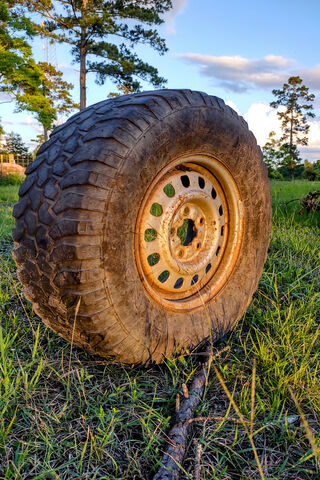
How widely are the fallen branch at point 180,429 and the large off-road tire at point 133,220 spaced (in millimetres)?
245

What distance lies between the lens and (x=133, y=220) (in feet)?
5.42

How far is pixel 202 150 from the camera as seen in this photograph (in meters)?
1.98

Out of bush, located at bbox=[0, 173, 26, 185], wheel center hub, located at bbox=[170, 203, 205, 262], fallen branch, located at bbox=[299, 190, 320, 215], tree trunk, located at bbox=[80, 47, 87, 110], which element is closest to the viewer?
wheel center hub, located at bbox=[170, 203, 205, 262]

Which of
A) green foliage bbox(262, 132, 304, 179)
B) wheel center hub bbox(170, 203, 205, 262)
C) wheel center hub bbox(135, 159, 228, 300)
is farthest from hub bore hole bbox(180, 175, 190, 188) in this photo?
green foliage bbox(262, 132, 304, 179)

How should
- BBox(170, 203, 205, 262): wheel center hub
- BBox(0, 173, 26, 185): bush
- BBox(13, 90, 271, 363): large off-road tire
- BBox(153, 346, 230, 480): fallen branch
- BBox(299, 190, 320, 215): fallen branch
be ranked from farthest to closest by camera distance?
BBox(0, 173, 26, 185): bush
BBox(299, 190, 320, 215): fallen branch
BBox(170, 203, 205, 262): wheel center hub
BBox(13, 90, 271, 363): large off-road tire
BBox(153, 346, 230, 480): fallen branch

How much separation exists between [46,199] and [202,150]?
0.87m

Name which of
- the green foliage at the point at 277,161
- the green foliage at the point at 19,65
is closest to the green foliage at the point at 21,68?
the green foliage at the point at 19,65

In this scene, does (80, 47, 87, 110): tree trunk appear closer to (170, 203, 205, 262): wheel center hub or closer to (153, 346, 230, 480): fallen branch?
(170, 203, 205, 262): wheel center hub

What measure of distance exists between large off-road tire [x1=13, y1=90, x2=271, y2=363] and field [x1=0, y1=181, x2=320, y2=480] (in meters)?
0.18

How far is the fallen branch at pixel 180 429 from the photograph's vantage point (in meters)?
1.27

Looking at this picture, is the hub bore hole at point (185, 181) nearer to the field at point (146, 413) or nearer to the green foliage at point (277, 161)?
the field at point (146, 413)

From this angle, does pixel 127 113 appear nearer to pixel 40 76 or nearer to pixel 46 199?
pixel 46 199

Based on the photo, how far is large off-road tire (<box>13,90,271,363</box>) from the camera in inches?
60.3

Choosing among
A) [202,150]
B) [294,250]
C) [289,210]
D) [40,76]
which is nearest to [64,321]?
[202,150]
